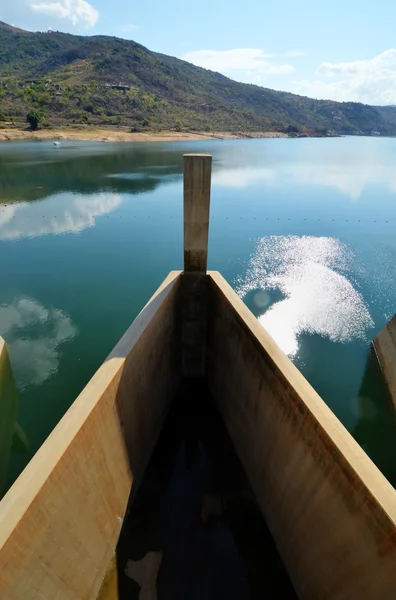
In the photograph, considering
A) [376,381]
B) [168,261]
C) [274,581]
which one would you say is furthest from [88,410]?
[168,261]

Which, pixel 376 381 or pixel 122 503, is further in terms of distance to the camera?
pixel 376 381

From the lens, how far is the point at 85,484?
258 inches

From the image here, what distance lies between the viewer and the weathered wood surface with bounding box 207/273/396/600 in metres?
5.26

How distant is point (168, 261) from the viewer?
22.8 metres

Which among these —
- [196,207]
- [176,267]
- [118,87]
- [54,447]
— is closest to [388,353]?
[196,207]

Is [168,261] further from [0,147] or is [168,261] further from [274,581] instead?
[0,147]

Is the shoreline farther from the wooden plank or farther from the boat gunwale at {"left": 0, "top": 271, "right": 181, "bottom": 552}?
the boat gunwale at {"left": 0, "top": 271, "right": 181, "bottom": 552}

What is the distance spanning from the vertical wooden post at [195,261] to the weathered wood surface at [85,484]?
2.21 metres

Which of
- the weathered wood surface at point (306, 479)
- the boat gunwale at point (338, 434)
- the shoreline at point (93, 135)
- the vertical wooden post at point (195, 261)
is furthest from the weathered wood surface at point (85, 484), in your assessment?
the shoreline at point (93, 135)

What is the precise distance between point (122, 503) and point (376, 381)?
37.6 feet

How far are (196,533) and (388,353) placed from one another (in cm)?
1093

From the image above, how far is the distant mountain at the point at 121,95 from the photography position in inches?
3743

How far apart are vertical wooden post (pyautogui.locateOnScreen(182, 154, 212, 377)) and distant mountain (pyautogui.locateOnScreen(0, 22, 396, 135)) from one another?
9571 centimetres

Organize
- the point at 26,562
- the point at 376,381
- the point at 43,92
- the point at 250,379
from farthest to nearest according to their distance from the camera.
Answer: the point at 43,92
the point at 376,381
the point at 250,379
the point at 26,562
